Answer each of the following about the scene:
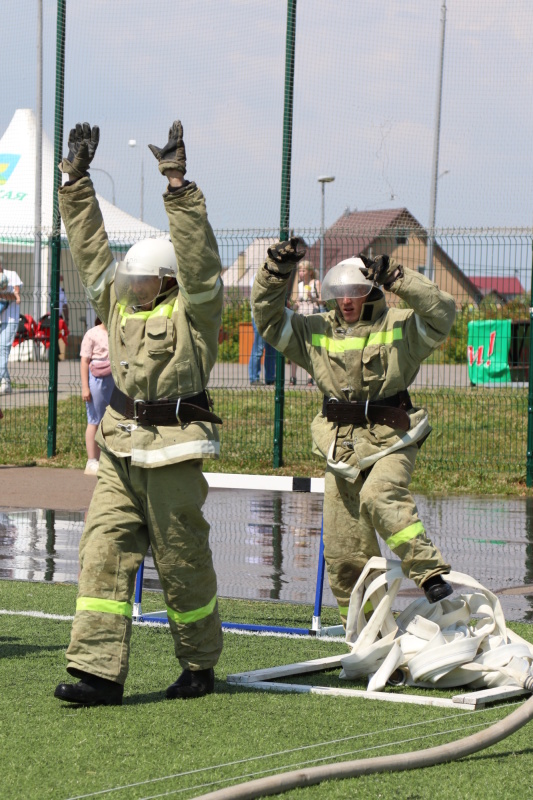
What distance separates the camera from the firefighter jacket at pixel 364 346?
5797 mm

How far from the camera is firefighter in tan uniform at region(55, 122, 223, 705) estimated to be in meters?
4.90

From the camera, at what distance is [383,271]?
5.73 m

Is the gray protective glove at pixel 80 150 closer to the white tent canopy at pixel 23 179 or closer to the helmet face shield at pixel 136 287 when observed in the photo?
the helmet face shield at pixel 136 287

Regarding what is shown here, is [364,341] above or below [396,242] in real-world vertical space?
below

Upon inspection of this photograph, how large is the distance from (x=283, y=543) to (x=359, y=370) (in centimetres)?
409

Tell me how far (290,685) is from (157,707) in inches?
25.4

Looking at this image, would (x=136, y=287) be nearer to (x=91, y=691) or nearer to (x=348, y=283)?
(x=348, y=283)

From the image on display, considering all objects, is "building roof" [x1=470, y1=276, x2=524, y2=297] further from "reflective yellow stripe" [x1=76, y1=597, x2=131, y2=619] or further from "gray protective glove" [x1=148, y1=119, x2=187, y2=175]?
"reflective yellow stripe" [x1=76, y1=597, x2=131, y2=619]

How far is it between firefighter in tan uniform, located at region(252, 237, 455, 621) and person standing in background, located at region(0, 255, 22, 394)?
8.47 m

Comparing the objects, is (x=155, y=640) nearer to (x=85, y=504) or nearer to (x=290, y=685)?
(x=290, y=685)

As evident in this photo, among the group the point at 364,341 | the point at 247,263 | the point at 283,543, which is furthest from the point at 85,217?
the point at 247,263

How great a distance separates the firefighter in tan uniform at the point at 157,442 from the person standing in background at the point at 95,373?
560cm

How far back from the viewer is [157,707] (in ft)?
16.1

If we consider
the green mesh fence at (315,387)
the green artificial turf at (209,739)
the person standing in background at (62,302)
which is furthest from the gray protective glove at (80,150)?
the person standing in background at (62,302)
